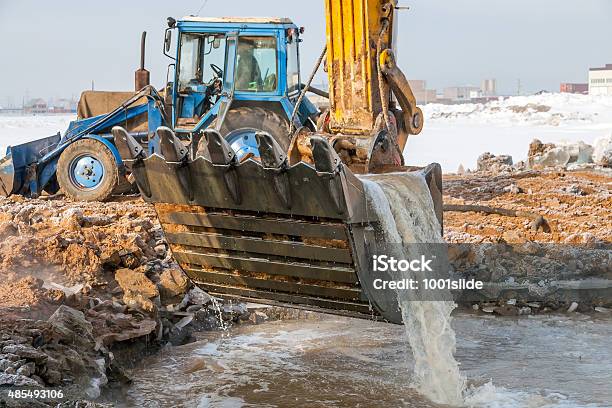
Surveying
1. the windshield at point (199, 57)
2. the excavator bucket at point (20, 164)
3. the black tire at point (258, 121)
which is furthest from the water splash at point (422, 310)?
the excavator bucket at point (20, 164)

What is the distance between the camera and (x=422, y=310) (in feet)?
21.5

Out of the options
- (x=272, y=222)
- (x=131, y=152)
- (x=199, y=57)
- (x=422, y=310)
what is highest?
(x=199, y=57)

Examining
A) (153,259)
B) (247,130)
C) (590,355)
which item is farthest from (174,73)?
(590,355)

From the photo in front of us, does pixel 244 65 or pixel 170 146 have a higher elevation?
pixel 244 65

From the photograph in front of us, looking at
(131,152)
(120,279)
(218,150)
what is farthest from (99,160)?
(218,150)

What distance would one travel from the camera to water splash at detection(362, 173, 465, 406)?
21.0 feet

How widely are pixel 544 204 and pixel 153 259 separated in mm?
5865

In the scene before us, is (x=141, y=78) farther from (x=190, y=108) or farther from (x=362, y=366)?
(x=362, y=366)

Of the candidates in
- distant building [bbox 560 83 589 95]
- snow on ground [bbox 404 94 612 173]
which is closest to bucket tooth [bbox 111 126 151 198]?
snow on ground [bbox 404 94 612 173]

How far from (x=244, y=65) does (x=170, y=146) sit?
520cm

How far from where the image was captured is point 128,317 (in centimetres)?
737

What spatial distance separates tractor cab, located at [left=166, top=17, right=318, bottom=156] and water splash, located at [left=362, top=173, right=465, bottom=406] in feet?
13.4

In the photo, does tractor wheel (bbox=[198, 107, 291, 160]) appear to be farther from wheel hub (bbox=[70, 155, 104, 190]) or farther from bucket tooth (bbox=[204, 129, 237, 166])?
bucket tooth (bbox=[204, 129, 237, 166])

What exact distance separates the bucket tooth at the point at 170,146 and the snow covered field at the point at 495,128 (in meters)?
16.6
